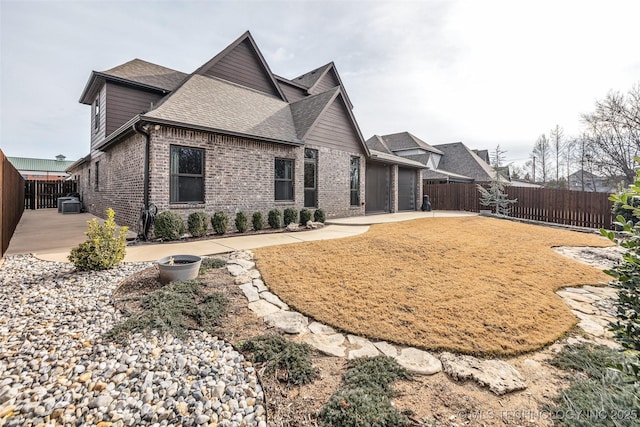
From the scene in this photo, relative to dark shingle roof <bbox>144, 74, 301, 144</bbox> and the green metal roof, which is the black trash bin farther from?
the green metal roof

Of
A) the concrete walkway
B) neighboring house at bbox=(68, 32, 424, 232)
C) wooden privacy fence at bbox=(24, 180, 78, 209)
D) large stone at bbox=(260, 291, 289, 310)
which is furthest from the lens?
wooden privacy fence at bbox=(24, 180, 78, 209)

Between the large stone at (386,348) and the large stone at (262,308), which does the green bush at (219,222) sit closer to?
the large stone at (262,308)

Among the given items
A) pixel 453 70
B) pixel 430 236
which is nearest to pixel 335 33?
pixel 453 70

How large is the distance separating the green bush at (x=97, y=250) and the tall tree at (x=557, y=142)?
140 feet

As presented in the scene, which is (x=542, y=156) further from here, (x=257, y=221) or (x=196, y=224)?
(x=196, y=224)

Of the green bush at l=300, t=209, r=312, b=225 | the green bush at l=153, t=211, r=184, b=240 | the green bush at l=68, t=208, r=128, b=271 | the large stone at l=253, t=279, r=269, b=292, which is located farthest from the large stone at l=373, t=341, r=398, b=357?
the green bush at l=300, t=209, r=312, b=225

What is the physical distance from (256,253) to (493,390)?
4.38 m

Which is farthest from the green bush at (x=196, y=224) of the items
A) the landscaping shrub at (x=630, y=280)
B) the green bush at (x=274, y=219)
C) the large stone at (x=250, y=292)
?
the landscaping shrub at (x=630, y=280)

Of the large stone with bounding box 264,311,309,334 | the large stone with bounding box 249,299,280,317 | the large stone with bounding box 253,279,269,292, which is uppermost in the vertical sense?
the large stone with bounding box 253,279,269,292

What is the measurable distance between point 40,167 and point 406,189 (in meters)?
54.6

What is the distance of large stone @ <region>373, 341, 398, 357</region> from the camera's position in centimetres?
243

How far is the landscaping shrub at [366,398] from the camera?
1646 mm

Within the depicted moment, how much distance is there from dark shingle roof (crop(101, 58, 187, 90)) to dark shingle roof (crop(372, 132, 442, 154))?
2089 centimetres

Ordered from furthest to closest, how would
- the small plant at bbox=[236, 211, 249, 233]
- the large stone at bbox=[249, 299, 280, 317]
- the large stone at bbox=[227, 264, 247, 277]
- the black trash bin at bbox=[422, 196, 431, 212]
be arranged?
1. the black trash bin at bbox=[422, 196, 431, 212]
2. the small plant at bbox=[236, 211, 249, 233]
3. the large stone at bbox=[227, 264, 247, 277]
4. the large stone at bbox=[249, 299, 280, 317]
